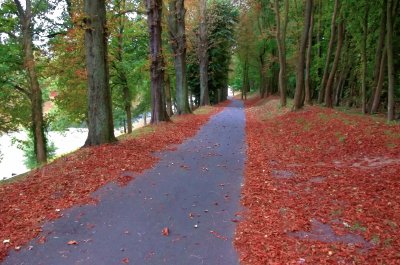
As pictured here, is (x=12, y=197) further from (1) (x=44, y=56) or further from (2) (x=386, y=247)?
(1) (x=44, y=56)

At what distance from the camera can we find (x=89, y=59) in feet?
34.4

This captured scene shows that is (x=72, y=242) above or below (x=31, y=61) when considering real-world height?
below

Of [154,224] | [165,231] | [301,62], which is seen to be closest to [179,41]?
[301,62]

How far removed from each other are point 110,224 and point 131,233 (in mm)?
509

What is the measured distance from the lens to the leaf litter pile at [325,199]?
15.3 feet

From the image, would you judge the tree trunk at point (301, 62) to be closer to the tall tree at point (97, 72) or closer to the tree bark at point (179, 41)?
the tree bark at point (179, 41)

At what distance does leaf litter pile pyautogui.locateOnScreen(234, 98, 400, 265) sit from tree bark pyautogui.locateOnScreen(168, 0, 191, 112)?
10.9m

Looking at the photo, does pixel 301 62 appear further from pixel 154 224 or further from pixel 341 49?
pixel 154 224

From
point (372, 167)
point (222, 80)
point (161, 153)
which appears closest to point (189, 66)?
point (222, 80)

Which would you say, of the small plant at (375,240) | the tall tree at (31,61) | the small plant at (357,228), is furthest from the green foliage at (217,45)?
the small plant at (375,240)

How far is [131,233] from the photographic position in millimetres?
5191

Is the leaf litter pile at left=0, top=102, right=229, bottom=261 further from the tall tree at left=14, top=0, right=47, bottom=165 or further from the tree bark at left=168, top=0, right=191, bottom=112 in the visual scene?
the tree bark at left=168, top=0, right=191, bottom=112

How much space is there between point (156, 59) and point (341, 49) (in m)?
11.5

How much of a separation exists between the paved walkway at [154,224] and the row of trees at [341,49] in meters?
10.5
